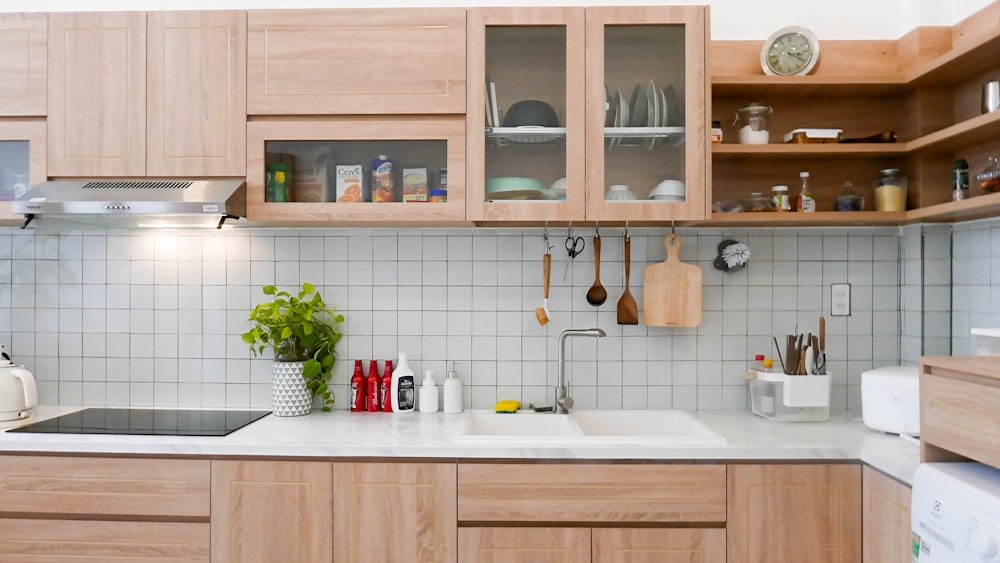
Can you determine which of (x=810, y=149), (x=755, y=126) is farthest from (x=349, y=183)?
(x=810, y=149)

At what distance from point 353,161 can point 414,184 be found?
0.21 meters

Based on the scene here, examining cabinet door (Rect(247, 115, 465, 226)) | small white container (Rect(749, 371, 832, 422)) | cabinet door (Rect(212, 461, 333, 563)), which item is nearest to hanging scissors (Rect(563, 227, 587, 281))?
cabinet door (Rect(247, 115, 465, 226))

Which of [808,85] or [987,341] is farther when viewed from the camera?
[808,85]

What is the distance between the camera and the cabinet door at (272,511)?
1934mm

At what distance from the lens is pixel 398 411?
2.39m

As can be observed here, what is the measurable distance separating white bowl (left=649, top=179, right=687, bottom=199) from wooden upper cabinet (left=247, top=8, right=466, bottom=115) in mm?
653

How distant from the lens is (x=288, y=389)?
2322 mm

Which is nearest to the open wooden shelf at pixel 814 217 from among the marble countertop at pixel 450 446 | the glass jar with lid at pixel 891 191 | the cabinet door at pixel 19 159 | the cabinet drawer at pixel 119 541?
the glass jar with lid at pixel 891 191

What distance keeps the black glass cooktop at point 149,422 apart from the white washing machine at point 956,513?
1.80 metres

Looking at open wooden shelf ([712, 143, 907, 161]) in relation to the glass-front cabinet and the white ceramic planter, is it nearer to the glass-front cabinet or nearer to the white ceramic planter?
the glass-front cabinet

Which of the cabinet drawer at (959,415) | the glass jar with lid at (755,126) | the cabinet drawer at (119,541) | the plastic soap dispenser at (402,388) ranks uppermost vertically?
the glass jar with lid at (755,126)

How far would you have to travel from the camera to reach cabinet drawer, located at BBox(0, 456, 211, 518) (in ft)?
6.41

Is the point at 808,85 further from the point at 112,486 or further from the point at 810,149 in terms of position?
the point at 112,486

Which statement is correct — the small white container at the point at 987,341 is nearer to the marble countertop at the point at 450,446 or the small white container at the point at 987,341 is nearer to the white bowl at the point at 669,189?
the marble countertop at the point at 450,446
